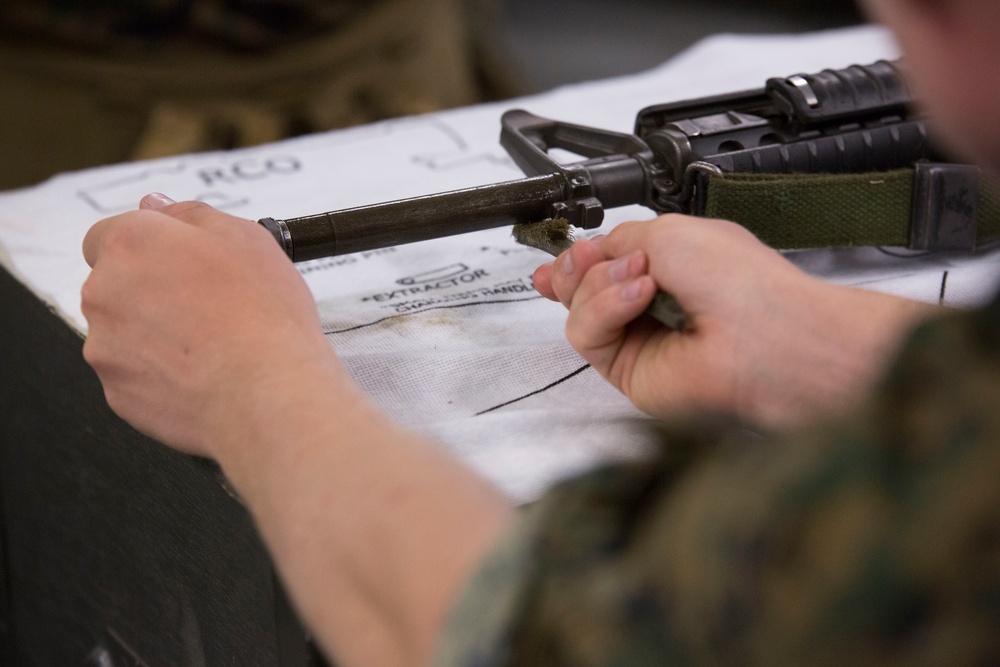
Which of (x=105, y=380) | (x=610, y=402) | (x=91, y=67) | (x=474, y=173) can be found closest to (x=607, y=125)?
(x=474, y=173)

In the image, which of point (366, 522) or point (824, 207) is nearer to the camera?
point (366, 522)

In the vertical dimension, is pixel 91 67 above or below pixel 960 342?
below

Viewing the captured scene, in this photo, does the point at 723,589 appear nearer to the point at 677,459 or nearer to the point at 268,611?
the point at 677,459

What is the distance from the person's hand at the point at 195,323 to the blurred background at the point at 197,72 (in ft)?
2.85

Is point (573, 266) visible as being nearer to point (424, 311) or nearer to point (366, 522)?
point (424, 311)

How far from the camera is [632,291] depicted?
493 mm

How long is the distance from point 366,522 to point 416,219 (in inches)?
10.7

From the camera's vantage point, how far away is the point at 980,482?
8.5 inches

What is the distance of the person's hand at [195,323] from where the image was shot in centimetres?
43

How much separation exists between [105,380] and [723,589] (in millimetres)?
350

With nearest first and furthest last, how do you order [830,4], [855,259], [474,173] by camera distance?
[855,259]
[474,173]
[830,4]

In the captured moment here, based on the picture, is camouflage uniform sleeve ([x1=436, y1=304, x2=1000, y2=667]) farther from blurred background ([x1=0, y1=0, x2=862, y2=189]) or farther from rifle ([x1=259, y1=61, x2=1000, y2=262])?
blurred background ([x1=0, y1=0, x2=862, y2=189])

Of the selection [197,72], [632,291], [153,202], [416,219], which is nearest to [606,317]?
[632,291]

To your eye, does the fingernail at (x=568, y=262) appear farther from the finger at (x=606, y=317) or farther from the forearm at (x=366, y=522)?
the forearm at (x=366, y=522)
